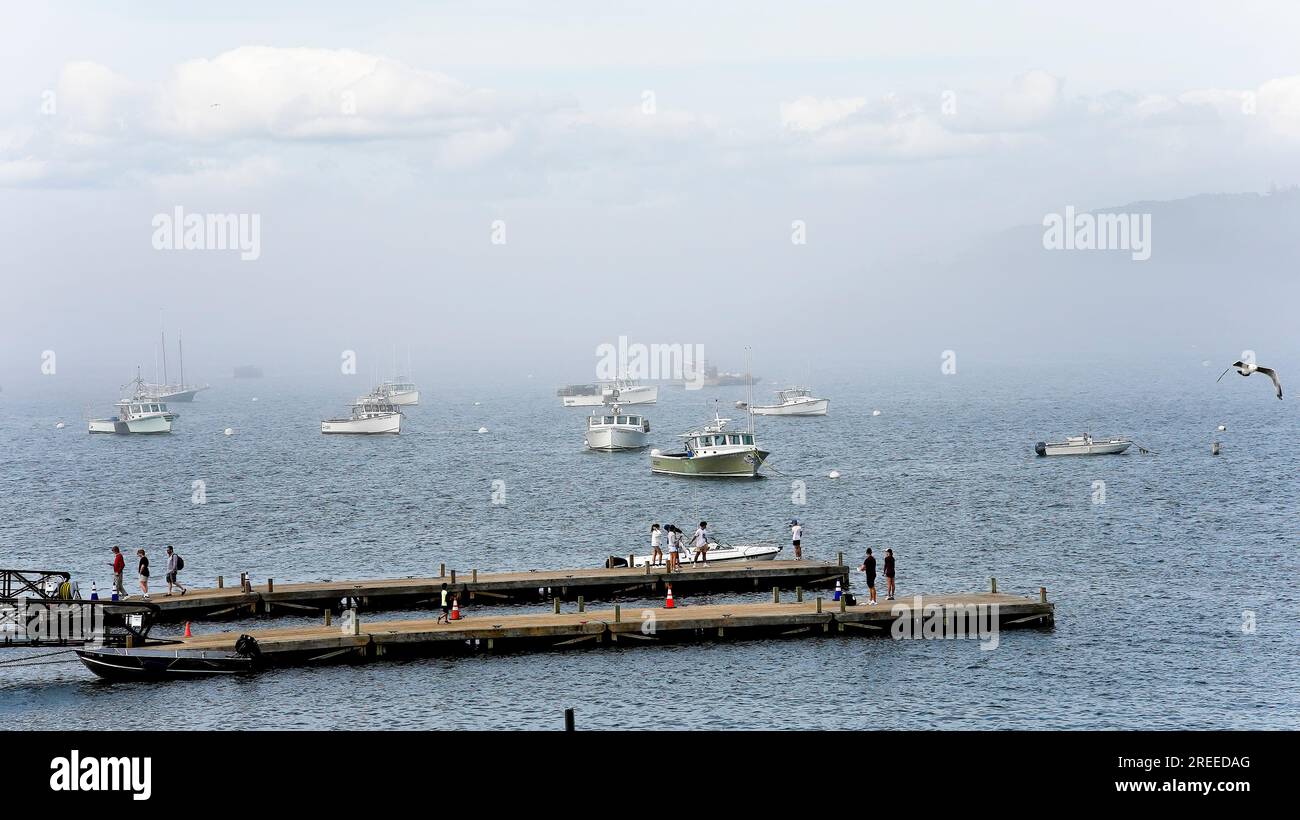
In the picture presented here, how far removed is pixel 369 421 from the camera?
17075cm

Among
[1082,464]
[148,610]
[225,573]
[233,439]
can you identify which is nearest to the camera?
[148,610]

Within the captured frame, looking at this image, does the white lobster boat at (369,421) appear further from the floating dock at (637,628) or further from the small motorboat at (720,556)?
the floating dock at (637,628)

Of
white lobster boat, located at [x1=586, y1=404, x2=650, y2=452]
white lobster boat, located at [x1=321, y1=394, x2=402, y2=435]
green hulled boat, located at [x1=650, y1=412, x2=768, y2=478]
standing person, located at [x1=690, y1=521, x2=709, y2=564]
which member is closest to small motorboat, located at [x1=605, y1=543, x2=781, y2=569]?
standing person, located at [x1=690, y1=521, x2=709, y2=564]

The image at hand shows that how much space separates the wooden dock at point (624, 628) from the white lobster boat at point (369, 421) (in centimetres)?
12197

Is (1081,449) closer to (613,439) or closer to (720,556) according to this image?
(613,439)

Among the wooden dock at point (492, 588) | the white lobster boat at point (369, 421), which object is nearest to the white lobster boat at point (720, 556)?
the wooden dock at point (492, 588)

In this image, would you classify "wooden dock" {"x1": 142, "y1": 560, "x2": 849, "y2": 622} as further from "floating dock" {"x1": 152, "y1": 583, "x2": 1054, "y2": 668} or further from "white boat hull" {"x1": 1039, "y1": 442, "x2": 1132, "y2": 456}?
"white boat hull" {"x1": 1039, "y1": 442, "x2": 1132, "y2": 456}

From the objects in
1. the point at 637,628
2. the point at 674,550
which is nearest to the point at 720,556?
the point at 674,550

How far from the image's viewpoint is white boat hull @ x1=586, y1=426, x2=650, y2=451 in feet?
455

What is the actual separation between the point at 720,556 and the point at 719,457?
47.9 meters
